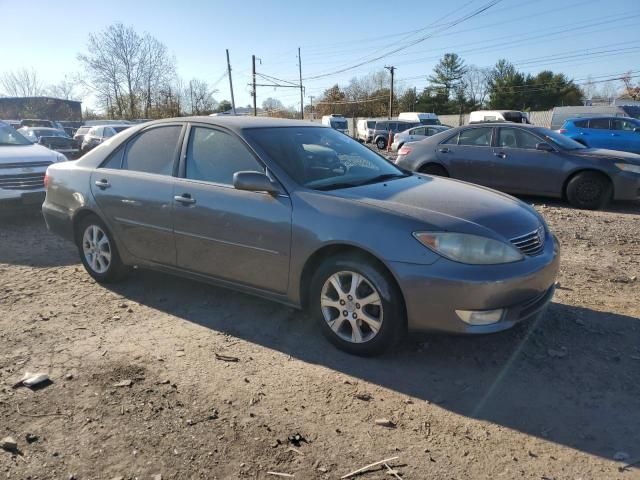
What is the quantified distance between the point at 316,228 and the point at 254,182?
56 cm

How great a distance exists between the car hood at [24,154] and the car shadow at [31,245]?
825mm

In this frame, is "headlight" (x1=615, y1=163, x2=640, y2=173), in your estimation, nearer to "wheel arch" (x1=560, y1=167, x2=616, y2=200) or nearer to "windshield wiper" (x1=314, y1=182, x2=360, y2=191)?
"wheel arch" (x1=560, y1=167, x2=616, y2=200)

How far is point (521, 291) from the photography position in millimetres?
3180

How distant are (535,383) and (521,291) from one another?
56 centimetres

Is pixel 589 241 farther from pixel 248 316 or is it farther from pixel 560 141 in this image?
pixel 248 316

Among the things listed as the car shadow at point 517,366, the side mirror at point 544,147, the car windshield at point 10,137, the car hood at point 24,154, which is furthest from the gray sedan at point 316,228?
the side mirror at point 544,147

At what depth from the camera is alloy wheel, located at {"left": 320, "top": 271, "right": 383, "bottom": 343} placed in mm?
3289

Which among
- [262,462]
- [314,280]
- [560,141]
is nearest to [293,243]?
[314,280]

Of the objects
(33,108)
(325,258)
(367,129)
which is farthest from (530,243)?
(33,108)

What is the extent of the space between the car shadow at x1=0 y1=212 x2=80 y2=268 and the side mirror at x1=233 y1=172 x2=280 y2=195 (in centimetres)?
327

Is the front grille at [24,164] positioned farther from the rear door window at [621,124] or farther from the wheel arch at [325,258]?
the rear door window at [621,124]

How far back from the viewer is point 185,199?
406 cm

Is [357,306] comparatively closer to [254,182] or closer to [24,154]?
[254,182]

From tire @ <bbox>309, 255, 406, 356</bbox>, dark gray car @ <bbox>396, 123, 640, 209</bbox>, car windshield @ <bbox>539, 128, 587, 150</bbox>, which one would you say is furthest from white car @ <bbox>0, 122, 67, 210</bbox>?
car windshield @ <bbox>539, 128, 587, 150</bbox>
